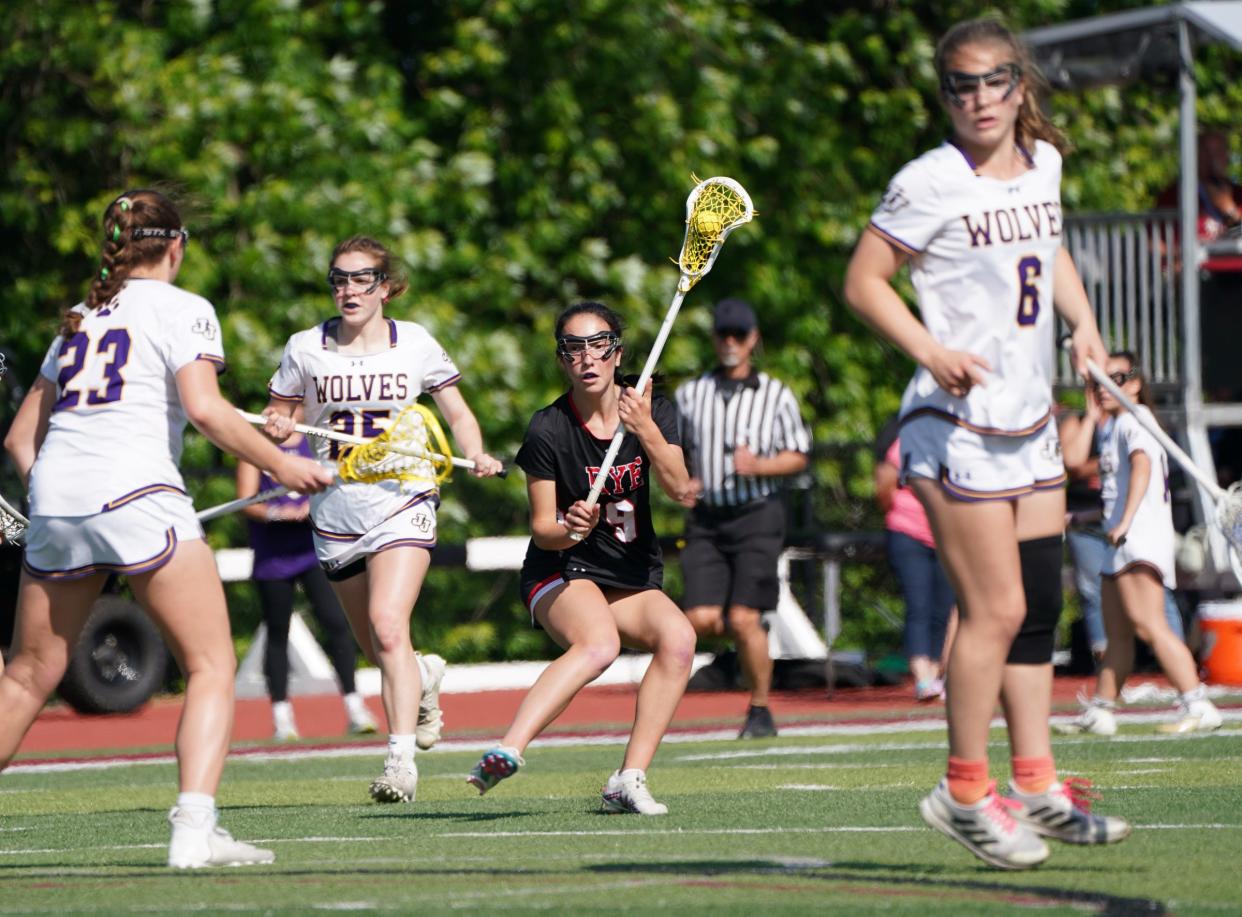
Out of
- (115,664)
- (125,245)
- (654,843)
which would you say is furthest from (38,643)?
(115,664)

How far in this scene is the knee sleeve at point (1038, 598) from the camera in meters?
6.20

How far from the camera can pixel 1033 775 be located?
630 cm

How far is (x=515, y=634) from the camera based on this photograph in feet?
70.3

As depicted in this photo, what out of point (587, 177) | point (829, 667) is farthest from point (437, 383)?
point (587, 177)

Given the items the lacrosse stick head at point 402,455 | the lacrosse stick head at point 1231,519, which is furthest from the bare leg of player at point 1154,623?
the lacrosse stick head at point 402,455

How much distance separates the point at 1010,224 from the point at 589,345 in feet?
8.37

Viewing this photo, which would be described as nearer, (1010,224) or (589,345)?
(1010,224)

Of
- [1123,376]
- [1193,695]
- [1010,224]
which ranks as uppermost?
[1010,224]

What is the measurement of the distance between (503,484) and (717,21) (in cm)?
487

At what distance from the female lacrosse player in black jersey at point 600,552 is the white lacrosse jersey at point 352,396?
1.05 meters

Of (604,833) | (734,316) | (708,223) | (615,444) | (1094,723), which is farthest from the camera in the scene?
(734,316)

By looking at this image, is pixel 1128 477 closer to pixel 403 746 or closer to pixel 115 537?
pixel 403 746

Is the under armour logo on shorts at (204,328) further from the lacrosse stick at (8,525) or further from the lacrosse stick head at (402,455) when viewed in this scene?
the lacrosse stick head at (402,455)

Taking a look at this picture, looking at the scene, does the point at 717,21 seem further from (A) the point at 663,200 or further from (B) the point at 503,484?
(B) the point at 503,484
